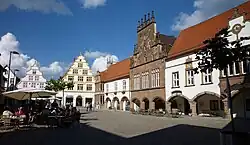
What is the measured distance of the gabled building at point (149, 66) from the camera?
1491 inches

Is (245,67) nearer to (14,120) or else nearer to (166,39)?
(166,39)

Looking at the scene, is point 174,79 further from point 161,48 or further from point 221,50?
point 221,50

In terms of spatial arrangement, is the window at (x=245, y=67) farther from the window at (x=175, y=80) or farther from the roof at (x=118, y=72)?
the roof at (x=118, y=72)

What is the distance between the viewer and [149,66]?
41062 millimetres

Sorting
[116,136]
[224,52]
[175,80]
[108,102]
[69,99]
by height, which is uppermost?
[175,80]

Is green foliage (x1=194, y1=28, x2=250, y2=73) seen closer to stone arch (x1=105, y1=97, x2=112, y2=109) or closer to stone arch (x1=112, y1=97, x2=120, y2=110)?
stone arch (x1=112, y1=97, x2=120, y2=110)

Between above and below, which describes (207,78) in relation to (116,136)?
above

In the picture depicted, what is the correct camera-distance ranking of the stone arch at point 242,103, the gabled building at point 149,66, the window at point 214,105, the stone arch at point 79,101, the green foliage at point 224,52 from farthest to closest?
the stone arch at point 79,101
the gabled building at point 149,66
the window at point 214,105
the stone arch at point 242,103
the green foliage at point 224,52

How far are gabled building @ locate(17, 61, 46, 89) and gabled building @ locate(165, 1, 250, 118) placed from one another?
47.1m

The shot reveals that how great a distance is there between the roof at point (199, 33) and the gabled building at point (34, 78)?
4759 centimetres

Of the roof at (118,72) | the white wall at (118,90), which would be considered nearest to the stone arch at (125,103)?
the white wall at (118,90)

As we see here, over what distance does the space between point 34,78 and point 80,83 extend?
12744 millimetres

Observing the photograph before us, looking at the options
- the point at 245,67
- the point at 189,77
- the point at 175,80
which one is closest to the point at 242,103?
the point at 245,67

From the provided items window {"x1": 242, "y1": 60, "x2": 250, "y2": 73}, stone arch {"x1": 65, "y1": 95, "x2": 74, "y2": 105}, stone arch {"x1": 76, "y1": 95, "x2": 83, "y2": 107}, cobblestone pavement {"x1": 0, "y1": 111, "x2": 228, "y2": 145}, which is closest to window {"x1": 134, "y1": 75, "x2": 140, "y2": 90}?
window {"x1": 242, "y1": 60, "x2": 250, "y2": 73}
